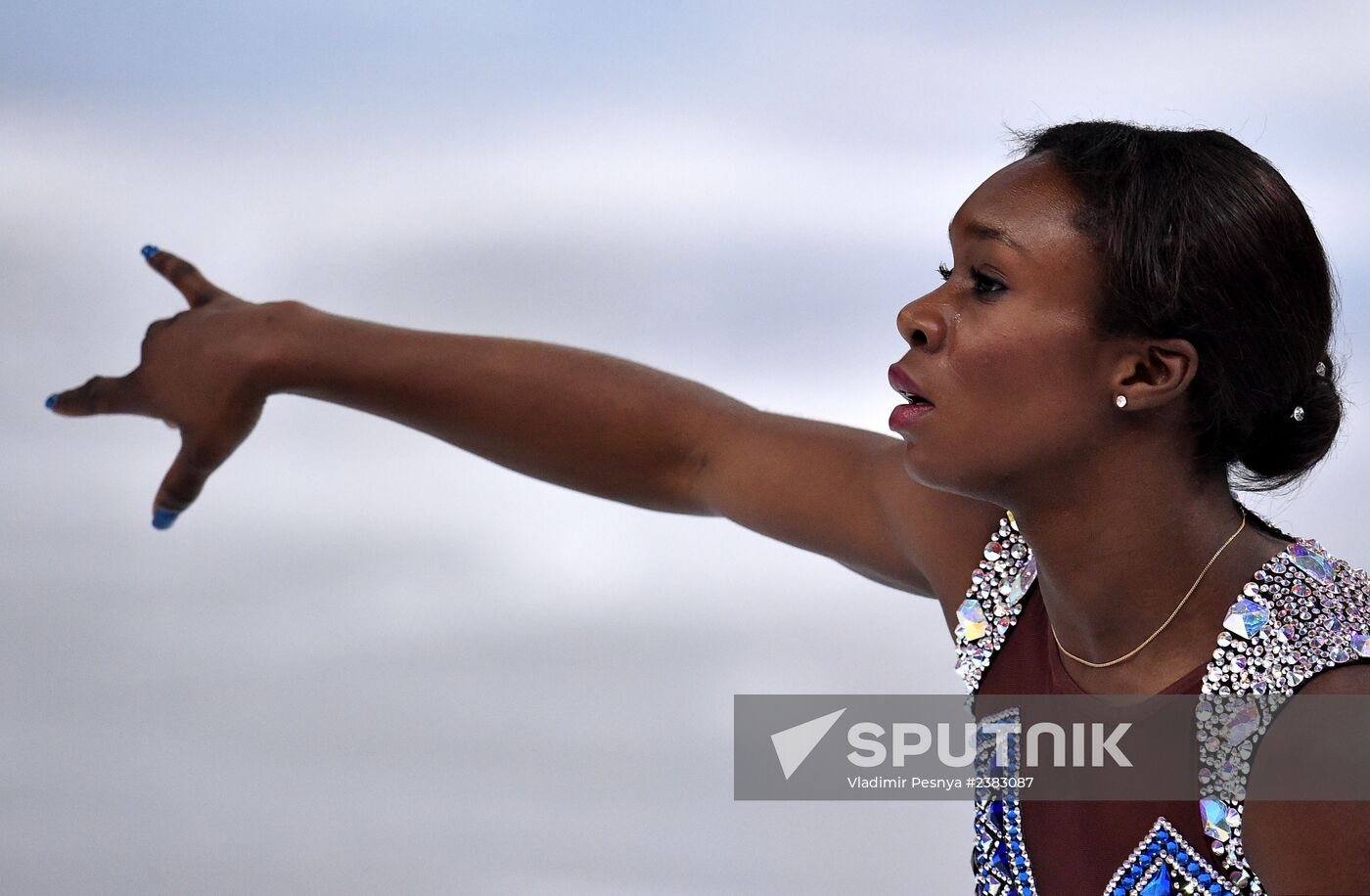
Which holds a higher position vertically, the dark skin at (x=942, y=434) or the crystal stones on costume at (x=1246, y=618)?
the dark skin at (x=942, y=434)

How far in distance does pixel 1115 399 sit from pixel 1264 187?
0.21 m

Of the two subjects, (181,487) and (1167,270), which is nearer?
(1167,270)

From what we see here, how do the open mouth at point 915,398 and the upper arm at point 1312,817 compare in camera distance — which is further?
the open mouth at point 915,398

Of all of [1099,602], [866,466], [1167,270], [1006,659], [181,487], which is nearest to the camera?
[1167,270]

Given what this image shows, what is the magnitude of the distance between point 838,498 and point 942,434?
0.39 m

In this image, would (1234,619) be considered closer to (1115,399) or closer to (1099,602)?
(1099,602)

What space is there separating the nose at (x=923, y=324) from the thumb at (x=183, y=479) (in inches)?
35.8

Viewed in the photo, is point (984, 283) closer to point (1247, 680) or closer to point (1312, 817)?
point (1247, 680)

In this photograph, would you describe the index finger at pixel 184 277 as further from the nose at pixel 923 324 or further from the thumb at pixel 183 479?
the nose at pixel 923 324

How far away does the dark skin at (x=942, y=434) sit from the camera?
138 cm

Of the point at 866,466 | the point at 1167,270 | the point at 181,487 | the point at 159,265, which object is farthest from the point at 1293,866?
the point at 159,265

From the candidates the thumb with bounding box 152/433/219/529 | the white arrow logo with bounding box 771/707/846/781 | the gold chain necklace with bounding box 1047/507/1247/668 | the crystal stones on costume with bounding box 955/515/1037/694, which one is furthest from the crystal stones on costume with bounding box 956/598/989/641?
the thumb with bounding box 152/433/219/529

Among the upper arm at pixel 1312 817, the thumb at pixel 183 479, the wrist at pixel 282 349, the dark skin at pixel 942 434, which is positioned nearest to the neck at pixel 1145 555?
the dark skin at pixel 942 434

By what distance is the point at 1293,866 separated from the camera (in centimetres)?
136
